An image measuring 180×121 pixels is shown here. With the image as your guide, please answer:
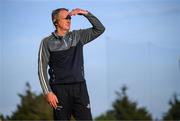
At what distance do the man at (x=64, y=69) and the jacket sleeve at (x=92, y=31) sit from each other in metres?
0.01

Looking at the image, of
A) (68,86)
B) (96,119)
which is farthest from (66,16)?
(96,119)

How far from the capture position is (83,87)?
14.5 ft

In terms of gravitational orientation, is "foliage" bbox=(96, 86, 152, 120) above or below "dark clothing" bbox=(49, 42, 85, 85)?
below

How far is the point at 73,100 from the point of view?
4418 mm

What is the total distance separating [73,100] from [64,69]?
0.28m

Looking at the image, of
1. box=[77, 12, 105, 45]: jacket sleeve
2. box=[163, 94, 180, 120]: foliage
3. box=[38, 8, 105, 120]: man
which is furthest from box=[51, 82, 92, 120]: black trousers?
box=[163, 94, 180, 120]: foliage

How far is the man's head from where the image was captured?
14.6ft

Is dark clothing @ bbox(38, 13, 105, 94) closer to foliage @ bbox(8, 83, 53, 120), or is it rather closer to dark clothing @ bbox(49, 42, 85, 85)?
dark clothing @ bbox(49, 42, 85, 85)

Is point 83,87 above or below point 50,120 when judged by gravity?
above

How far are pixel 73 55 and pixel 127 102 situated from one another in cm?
907

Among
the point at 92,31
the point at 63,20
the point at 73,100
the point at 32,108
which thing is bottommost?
the point at 32,108

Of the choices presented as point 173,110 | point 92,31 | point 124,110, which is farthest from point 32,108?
point 92,31

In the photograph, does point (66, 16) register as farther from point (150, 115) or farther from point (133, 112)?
point (133, 112)

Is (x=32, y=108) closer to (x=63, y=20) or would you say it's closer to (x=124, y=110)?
(x=124, y=110)
